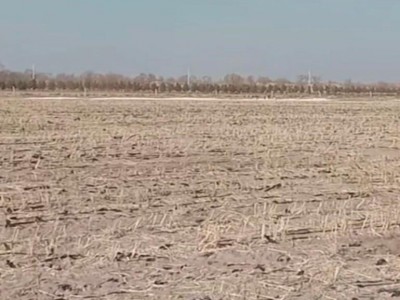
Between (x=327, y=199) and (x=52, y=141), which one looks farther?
(x=52, y=141)

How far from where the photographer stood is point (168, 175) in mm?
12133

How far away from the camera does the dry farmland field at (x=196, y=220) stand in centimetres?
591

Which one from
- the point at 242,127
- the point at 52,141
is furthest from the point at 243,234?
the point at 242,127

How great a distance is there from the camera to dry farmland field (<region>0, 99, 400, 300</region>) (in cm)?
591

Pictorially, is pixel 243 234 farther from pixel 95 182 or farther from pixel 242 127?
pixel 242 127

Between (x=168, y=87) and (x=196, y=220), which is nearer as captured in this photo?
(x=196, y=220)

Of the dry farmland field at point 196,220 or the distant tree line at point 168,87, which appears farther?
the distant tree line at point 168,87

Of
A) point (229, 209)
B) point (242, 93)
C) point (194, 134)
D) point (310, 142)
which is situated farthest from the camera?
point (242, 93)

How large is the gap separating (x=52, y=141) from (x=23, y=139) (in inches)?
33.4

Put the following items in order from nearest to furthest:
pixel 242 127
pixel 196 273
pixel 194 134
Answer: pixel 196 273 < pixel 194 134 < pixel 242 127

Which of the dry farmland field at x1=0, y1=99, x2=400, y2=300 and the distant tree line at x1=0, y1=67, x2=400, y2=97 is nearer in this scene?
the dry farmland field at x1=0, y1=99, x2=400, y2=300

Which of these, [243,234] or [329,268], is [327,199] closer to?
[243,234]

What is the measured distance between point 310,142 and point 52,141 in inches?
233

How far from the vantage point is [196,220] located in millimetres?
8367
